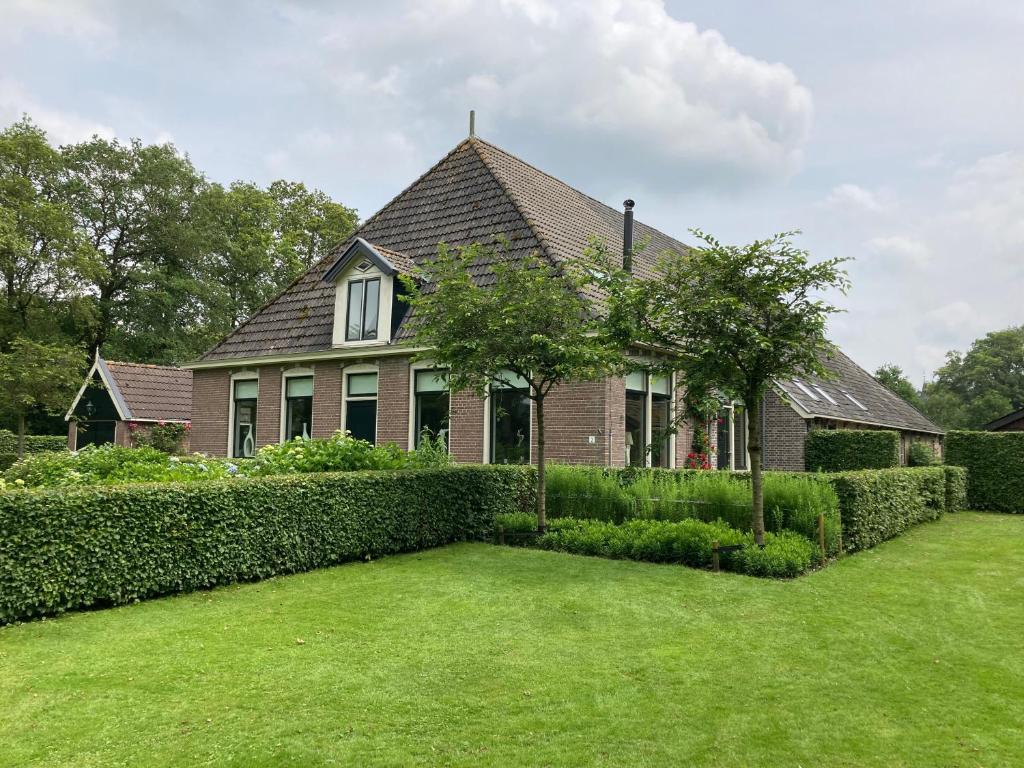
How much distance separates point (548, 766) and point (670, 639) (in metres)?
2.67

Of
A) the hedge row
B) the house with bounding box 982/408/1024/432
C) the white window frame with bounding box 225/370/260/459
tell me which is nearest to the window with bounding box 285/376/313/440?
the white window frame with bounding box 225/370/260/459

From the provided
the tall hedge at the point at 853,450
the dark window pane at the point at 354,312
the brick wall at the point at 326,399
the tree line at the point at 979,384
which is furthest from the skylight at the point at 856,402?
the tree line at the point at 979,384

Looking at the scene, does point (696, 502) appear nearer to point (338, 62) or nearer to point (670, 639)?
point (670, 639)

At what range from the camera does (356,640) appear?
20.4 ft

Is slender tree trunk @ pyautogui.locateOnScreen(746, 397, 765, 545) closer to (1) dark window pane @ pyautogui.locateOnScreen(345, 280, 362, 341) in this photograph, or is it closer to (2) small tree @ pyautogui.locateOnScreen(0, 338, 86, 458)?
(1) dark window pane @ pyautogui.locateOnScreen(345, 280, 362, 341)

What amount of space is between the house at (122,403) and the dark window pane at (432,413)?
1487cm

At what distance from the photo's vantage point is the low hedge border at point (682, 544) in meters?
9.18

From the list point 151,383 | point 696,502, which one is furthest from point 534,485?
point 151,383

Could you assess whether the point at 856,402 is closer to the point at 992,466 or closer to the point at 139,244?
the point at 992,466

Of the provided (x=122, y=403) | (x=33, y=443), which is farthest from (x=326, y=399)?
(x=33, y=443)

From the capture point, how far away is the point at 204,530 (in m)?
8.21

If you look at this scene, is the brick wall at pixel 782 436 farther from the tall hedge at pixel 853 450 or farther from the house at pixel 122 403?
the house at pixel 122 403

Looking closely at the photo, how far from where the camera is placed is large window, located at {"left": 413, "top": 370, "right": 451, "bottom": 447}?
15980mm

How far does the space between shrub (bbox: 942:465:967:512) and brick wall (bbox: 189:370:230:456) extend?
17.7 m
